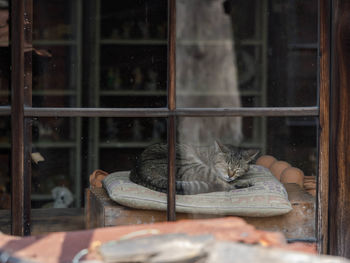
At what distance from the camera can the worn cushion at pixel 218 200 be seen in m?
2.07

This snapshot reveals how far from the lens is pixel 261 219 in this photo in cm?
212

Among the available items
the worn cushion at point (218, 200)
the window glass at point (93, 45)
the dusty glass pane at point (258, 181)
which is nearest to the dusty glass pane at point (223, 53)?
the window glass at point (93, 45)

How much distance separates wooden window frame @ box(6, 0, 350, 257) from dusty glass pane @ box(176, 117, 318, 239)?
0.26 ft

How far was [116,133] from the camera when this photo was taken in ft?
14.3

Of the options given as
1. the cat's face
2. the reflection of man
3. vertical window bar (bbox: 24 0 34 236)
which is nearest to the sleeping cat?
the cat's face

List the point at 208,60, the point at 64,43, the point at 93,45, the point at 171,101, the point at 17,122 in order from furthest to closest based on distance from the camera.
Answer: the point at 208,60
the point at 93,45
the point at 64,43
the point at 171,101
the point at 17,122

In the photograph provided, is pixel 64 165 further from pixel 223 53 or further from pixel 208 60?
pixel 223 53

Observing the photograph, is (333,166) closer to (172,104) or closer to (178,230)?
(172,104)

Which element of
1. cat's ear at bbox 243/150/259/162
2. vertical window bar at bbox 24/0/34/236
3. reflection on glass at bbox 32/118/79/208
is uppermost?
vertical window bar at bbox 24/0/34/236

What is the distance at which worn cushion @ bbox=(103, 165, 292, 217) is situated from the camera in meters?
2.07

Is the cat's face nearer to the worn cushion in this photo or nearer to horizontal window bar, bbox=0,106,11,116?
the worn cushion

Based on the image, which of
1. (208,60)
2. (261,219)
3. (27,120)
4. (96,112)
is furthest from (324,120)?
(208,60)

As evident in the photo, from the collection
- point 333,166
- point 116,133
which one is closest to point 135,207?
point 333,166

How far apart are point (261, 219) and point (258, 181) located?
0.44 meters
